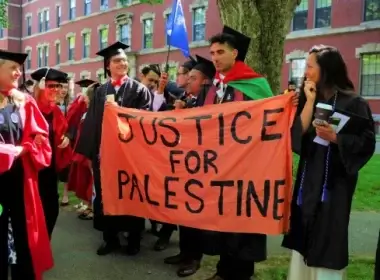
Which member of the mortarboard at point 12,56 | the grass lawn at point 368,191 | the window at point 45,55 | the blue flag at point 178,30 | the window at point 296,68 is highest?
the window at point 45,55

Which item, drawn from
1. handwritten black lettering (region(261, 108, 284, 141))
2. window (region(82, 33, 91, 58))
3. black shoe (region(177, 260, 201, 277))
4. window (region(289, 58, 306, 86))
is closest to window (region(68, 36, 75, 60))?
window (region(82, 33, 91, 58))

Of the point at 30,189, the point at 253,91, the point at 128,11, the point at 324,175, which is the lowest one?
the point at 30,189

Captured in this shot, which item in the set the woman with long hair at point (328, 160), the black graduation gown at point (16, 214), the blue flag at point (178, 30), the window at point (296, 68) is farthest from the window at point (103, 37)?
the woman with long hair at point (328, 160)

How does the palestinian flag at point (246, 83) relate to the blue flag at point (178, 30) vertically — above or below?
below

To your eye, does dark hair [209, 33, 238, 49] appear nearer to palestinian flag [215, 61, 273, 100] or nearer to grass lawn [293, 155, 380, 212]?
palestinian flag [215, 61, 273, 100]

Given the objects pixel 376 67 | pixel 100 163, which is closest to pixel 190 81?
pixel 100 163

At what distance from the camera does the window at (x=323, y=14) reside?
2233cm

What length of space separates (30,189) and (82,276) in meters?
1.16

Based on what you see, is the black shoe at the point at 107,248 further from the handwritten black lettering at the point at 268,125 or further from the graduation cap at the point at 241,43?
the graduation cap at the point at 241,43

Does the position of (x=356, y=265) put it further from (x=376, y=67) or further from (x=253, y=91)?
(x=376, y=67)

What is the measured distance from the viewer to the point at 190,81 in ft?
15.7

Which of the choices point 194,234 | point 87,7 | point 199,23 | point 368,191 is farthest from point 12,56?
point 87,7

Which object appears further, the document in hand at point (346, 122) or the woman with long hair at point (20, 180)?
the woman with long hair at point (20, 180)

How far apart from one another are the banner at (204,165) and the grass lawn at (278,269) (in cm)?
84
